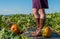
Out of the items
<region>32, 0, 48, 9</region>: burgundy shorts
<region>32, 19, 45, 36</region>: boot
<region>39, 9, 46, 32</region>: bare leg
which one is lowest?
<region>32, 19, 45, 36</region>: boot

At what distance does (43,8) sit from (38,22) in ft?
1.41

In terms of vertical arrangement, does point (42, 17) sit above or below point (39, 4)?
below

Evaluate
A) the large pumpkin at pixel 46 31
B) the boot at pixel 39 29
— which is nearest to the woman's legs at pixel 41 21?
the boot at pixel 39 29

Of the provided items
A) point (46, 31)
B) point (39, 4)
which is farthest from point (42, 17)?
point (46, 31)

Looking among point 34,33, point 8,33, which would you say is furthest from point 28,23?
point 8,33

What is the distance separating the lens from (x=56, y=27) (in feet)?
18.1

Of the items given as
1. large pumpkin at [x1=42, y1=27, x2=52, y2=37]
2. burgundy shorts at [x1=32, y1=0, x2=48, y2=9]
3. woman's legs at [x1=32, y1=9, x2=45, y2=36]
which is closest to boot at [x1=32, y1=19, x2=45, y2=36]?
woman's legs at [x1=32, y1=9, x2=45, y2=36]

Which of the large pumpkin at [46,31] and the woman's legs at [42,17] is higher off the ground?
the woman's legs at [42,17]

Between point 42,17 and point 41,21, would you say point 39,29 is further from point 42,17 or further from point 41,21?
point 42,17

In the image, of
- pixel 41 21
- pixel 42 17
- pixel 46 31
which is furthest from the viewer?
pixel 41 21

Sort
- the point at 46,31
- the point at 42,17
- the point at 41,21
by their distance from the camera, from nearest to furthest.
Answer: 1. the point at 46,31
2. the point at 42,17
3. the point at 41,21

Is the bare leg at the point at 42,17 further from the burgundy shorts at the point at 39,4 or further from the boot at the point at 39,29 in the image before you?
the burgundy shorts at the point at 39,4

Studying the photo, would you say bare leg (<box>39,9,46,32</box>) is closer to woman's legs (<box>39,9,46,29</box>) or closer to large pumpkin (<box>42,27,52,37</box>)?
woman's legs (<box>39,9,46,29</box>)

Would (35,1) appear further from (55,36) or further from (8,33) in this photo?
(8,33)
